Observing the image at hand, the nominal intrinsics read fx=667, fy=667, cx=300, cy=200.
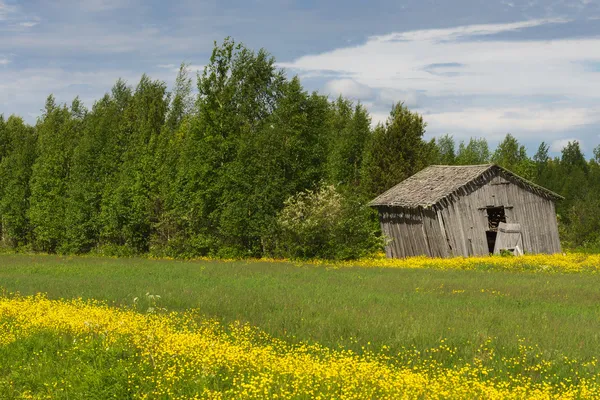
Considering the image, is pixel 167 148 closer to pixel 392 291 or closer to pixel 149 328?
pixel 392 291

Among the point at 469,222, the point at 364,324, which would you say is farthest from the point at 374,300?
the point at 469,222

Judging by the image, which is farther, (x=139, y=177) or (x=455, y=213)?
(x=139, y=177)

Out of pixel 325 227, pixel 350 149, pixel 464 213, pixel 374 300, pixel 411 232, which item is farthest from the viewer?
pixel 350 149

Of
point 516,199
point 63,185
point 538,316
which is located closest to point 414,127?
point 516,199

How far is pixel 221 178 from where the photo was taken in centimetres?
4172

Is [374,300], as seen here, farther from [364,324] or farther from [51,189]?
[51,189]

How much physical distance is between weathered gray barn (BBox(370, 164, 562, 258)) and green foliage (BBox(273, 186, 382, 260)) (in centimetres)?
363

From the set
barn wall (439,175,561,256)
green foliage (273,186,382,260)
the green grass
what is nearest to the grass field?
the green grass

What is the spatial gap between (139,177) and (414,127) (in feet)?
70.7

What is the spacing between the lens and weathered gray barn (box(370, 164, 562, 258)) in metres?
40.2

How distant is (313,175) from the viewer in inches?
1642

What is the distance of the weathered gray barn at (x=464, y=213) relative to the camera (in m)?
40.2

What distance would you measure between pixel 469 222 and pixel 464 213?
641 millimetres

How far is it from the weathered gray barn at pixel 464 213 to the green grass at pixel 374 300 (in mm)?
10057
